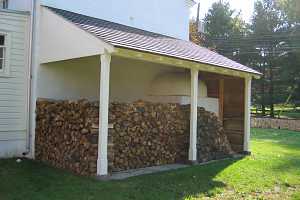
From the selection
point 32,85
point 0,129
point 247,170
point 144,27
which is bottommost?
point 247,170

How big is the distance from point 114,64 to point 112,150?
3789 mm

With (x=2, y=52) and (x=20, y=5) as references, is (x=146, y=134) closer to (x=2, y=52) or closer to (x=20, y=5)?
(x=2, y=52)

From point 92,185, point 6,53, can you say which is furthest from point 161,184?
point 6,53

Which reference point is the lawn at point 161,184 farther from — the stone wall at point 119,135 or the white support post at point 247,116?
the white support post at point 247,116

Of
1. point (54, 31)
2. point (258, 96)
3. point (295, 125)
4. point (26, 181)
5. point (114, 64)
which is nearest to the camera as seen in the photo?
point (26, 181)

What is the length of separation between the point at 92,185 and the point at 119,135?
75.1 inches

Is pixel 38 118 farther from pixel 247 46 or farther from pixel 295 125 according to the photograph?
pixel 247 46

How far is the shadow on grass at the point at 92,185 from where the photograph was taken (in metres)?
6.63

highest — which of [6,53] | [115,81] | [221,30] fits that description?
[221,30]

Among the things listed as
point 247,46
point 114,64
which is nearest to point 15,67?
point 114,64

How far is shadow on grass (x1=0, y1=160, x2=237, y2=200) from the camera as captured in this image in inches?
261

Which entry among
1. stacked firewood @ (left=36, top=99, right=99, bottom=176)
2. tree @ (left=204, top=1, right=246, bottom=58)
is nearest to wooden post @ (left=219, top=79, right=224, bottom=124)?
stacked firewood @ (left=36, top=99, right=99, bottom=176)

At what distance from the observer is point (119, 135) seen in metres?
8.95

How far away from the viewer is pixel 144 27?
13.6m
